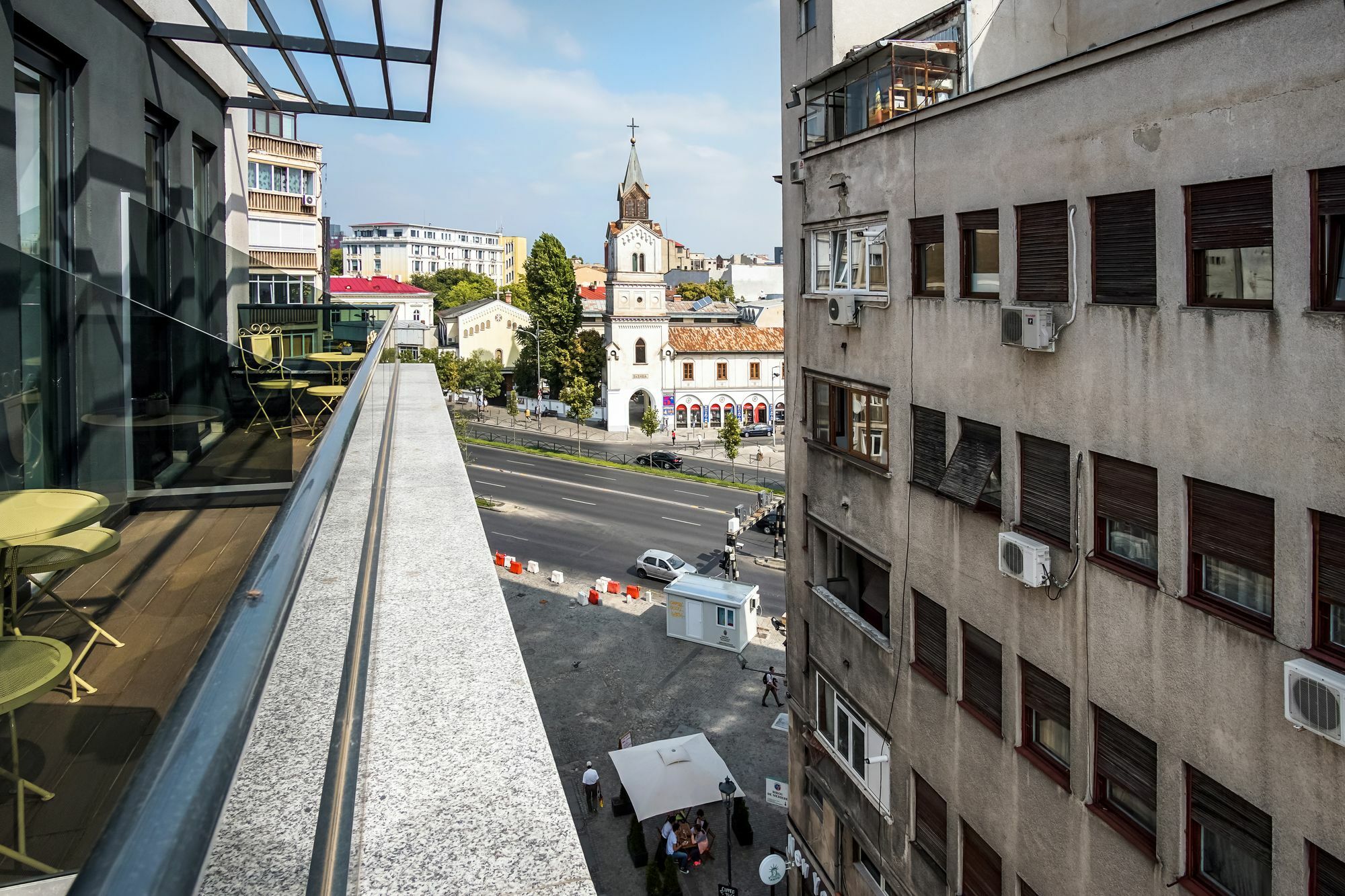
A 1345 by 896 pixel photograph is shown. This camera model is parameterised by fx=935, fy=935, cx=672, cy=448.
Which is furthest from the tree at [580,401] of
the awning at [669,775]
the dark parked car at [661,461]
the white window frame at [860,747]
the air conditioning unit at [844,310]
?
the air conditioning unit at [844,310]

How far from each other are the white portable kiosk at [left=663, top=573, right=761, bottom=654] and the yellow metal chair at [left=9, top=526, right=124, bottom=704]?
22088 mm

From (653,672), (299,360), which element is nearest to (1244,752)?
(299,360)

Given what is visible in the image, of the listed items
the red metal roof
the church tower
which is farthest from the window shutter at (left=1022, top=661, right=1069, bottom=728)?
the church tower

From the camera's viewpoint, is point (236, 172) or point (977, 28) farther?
point (236, 172)

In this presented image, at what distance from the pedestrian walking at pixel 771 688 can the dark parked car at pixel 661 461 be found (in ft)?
85.5

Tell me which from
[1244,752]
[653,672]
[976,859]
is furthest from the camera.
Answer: [653,672]

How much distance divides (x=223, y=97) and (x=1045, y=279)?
9394mm

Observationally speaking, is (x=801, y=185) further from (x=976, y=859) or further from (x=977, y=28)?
(x=976, y=859)

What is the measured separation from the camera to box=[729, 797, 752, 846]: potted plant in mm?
16312

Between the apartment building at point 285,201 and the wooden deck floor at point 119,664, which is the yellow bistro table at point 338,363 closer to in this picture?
the wooden deck floor at point 119,664

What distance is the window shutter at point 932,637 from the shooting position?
30.3 ft

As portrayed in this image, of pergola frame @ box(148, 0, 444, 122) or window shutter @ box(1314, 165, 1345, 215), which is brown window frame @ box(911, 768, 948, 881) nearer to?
window shutter @ box(1314, 165, 1345, 215)

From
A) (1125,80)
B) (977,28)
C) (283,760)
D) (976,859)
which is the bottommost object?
(976,859)

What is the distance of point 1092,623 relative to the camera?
23.2ft
